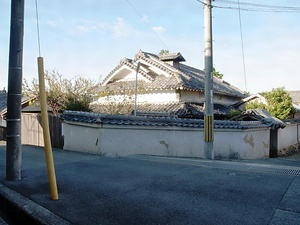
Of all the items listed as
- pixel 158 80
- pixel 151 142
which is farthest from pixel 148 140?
pixel 158 80

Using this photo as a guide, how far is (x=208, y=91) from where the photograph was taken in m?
9.17

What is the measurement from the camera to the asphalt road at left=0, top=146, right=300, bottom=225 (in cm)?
338

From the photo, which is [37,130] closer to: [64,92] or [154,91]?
[64,92]

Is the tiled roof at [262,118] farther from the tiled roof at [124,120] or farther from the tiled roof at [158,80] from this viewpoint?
the tiled roof at [124,120]

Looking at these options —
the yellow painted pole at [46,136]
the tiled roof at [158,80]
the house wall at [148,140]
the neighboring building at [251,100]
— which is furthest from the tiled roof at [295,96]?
the yellow painted pole at [46,136]

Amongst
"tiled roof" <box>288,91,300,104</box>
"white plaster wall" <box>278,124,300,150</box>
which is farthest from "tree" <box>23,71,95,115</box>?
"tiled roof" <box>288,91,300,104</box>

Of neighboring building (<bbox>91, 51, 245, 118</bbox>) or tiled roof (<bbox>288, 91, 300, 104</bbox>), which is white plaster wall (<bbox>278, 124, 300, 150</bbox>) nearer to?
neighboring building (<bbox>91, 51, 245, 118</bbox>)

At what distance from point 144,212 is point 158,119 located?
6772 mm

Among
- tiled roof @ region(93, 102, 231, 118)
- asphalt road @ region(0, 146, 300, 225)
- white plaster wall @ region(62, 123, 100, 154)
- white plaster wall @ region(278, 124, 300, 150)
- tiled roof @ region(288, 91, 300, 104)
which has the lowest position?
white plaster wall @ region(278, 124, 300, 150)

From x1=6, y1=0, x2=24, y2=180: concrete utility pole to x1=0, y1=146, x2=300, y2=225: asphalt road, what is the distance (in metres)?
0.62

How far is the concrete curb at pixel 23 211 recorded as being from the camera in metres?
3.32

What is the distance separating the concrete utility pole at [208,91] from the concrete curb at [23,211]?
617 cm

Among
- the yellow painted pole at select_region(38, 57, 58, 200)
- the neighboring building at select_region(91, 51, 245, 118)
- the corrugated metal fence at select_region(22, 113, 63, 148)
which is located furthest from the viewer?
the neighboring building at select_region(91, 51, 245, 118)

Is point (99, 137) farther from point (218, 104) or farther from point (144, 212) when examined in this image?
point (218, 104)
